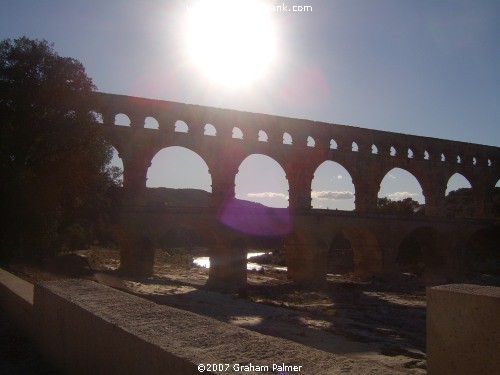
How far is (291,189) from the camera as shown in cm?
2862

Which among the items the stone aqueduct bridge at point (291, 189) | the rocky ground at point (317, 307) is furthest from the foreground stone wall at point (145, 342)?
the stone aqueduct bridge at point (291, 189)

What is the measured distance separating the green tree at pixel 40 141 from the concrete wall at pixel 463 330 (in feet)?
40.8

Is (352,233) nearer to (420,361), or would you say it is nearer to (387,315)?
(387,315)

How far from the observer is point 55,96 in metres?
14.9

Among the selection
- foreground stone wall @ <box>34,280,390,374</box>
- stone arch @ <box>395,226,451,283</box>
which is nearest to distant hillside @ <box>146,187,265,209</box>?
stone arch @ <box>395,226,451,283</box>

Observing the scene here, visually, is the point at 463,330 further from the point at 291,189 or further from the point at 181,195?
the point at 181,195

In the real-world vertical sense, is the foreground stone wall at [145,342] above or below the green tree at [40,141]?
below

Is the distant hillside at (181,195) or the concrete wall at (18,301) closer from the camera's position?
the concrete wall at (18,301)

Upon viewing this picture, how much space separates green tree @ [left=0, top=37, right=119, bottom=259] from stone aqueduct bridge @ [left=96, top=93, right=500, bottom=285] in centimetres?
670

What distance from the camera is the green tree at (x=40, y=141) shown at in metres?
13.4

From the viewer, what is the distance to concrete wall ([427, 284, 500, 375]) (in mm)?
2291

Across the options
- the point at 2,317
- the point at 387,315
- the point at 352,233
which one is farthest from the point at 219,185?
the point at 2,317

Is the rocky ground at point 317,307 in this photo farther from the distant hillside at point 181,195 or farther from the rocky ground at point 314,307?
the distant hillside at point 181,195

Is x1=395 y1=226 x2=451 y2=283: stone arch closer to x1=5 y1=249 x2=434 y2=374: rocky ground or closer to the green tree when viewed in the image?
x1=5 y1=249 x2=434 y2=374: rocky ground
